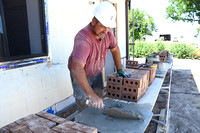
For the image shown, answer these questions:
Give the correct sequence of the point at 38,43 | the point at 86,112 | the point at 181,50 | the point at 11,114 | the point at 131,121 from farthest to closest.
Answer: the point at 181,50, the point at 38,43, the point at 11,114, the point at 86,112, the point at 131,121

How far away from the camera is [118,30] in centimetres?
631

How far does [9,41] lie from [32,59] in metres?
0.45

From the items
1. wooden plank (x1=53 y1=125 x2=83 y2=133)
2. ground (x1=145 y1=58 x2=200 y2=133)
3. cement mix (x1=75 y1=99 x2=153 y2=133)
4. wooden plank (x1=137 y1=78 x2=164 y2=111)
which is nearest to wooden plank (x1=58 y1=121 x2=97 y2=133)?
wooden plank (x1=53 y1=125 x2=83 y2=133)

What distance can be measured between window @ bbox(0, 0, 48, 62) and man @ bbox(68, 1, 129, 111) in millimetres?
987

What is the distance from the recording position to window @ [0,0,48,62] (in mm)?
2242

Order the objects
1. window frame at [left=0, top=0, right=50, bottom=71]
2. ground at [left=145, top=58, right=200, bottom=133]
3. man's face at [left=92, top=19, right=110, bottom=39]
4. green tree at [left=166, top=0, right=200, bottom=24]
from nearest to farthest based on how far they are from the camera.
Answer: man's face at [left=92, top=19, right=110, bottom=39] < window frame at [left=0, top=0, right=50, bottom=71] < ground at [left=145, top=58, right=200, bottom=133] < green tree at [left=166, top=0, right=200, bottom=24]

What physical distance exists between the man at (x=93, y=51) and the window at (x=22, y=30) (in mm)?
987

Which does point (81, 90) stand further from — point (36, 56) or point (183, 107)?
point (183, 107)

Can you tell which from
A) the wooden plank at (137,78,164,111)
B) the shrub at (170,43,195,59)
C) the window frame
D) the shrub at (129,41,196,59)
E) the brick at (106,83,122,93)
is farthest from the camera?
the shrub at (129,41,196,59)

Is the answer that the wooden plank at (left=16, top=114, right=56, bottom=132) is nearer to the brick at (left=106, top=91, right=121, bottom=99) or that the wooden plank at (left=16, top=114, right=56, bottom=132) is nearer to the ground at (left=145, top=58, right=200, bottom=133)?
the brick at (left=106, top=91, right=121, bottom=99)

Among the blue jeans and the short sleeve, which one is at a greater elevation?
the short sleeve

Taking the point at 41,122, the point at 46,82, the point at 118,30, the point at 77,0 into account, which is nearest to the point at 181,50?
the point at 118,30

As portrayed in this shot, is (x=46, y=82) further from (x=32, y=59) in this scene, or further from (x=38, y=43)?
(x=38, y=43)

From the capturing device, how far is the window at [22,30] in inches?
88.3
